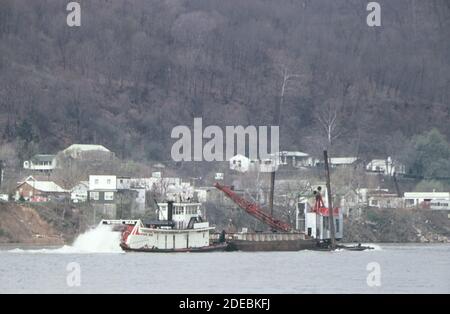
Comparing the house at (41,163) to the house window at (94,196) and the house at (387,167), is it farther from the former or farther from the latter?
the house at (387,167)

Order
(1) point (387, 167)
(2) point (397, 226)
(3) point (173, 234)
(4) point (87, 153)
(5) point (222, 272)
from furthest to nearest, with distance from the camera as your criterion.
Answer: (1) point (387, 167), (4) point (87, 153), (2) point (397, 226), (3) point (173, 234), (5) point (222, 272)

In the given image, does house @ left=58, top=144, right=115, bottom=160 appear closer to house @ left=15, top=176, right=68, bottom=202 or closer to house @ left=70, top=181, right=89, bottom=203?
house @ left=15, top=176, right=68, bottom=202

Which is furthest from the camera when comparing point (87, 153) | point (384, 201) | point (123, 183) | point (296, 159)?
point (296, 159)

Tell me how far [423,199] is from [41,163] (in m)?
31.1

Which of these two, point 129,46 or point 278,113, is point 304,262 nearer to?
point 278,113

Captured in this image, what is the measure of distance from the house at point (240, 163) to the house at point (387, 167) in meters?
12.4

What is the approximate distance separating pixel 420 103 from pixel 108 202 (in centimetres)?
7638

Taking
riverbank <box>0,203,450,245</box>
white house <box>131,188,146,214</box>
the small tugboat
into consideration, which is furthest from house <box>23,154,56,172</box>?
the small tugboat

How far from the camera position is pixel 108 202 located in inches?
4503

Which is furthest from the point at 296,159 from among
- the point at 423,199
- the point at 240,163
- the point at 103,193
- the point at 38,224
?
the point at 38,224

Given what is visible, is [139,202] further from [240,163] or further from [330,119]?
[330,119]

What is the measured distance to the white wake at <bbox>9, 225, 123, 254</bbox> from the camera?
87875 mm

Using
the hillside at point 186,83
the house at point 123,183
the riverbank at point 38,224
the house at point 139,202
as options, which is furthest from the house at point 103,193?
the hillside at point 186,83

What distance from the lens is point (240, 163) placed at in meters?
138
